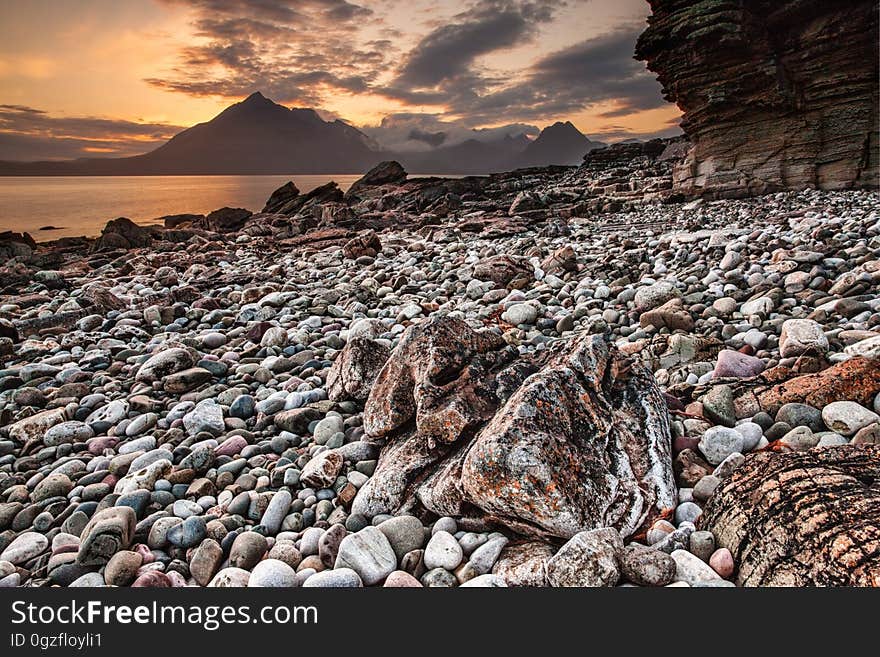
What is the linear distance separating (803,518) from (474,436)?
56.7 inches

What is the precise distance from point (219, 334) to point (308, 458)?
323cm

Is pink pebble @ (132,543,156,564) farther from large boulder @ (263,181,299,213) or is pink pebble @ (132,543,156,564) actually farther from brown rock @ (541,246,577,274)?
large boulder @ (263,181,299,213)

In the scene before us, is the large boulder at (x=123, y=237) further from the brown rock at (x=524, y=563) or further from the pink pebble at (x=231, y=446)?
the brown rock at (x=524, y=563)

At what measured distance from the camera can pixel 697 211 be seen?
14133 millimetres

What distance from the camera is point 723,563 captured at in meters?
1.97

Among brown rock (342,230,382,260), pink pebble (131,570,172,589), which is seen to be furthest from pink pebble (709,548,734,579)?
brown rock (342,230,382,260)

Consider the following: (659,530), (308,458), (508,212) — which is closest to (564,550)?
(659,530)

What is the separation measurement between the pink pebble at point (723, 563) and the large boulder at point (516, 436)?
0.34 meters

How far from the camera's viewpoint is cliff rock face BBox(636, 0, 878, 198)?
48.1 ft

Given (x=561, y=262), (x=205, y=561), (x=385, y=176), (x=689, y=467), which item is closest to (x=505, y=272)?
(x=561, y=262)

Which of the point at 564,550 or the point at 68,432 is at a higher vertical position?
the point at 564,550

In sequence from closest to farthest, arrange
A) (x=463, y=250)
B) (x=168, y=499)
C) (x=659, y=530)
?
(x=659, y=530) → (x=168, y=499) → (x=463, y=250)

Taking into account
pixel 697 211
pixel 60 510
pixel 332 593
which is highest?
pixel 697 211

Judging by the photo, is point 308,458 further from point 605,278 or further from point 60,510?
point 605,278
